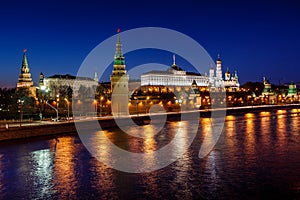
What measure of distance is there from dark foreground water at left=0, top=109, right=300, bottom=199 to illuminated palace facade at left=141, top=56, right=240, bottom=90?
3729 inches

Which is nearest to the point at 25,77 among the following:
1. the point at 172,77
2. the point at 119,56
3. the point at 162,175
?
the point at 119,56

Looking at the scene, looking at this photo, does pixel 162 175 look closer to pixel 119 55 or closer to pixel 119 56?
pixel 119 56

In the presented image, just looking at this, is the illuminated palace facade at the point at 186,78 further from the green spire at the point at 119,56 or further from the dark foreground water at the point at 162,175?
the dark foreground water at the point at 162,175

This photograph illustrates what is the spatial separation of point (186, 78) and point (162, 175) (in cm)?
11572

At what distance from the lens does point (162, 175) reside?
14.9 m

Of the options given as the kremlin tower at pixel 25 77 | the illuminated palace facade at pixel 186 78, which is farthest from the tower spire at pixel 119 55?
the illuminated palace facade at pixel 186 78

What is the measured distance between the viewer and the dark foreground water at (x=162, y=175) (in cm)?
1232

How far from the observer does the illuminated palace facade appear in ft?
394

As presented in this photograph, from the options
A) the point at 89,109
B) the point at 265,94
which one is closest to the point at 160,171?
the point at 89,109

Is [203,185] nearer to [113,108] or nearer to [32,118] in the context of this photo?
[32,118]

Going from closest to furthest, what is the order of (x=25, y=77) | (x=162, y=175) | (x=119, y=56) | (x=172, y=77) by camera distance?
(x=162, y=175)
(x=119, y=56)
(x=25, y=77)
(x=172, y=77)

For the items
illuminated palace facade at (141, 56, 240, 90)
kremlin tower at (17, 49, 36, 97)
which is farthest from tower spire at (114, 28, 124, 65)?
illuminated palace facade at (141, 56, 240, 90)

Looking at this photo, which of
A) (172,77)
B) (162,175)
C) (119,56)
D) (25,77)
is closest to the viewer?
(162,175)

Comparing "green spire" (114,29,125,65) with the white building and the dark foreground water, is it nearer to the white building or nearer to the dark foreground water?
the white building
